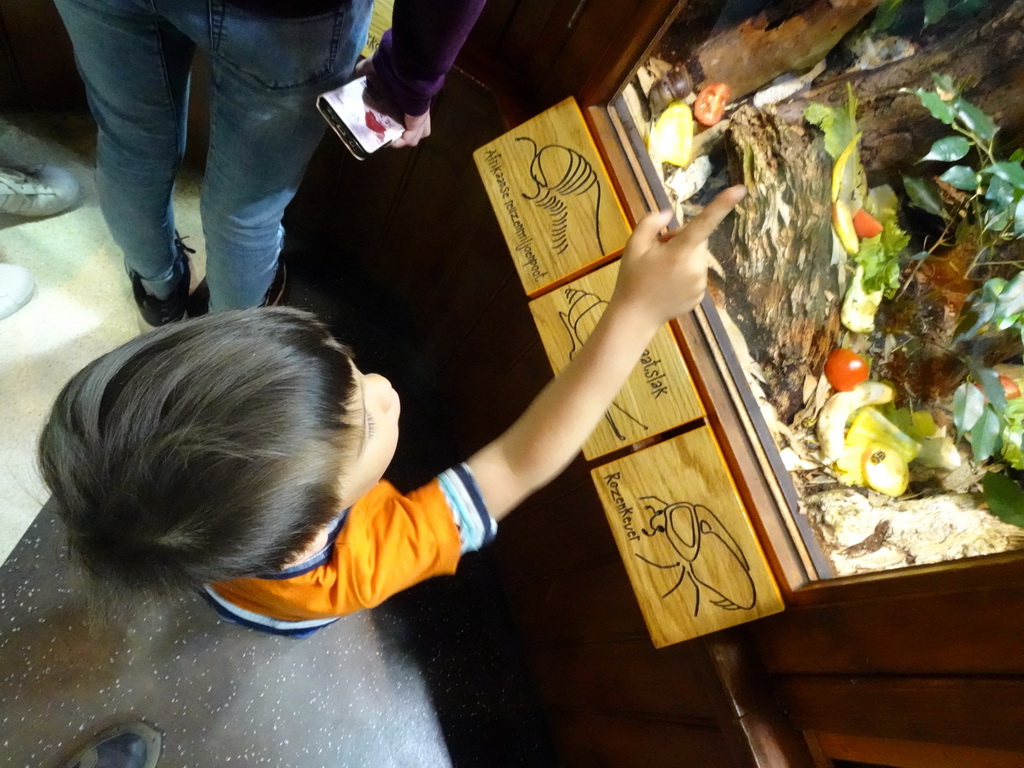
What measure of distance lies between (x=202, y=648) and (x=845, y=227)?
111 cm

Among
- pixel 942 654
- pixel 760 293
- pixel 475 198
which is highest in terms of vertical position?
pixel 475 198

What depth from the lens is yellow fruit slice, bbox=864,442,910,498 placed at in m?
0.67

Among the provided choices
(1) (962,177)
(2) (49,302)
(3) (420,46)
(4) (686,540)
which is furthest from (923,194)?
(2) (49,302)

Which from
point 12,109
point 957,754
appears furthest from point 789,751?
point 12,109

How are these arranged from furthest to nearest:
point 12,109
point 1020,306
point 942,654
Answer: point 12,109 → point 1020,306 → point 942,654

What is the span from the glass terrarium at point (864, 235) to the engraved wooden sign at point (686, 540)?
73 mm

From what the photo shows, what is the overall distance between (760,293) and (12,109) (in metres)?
1.43

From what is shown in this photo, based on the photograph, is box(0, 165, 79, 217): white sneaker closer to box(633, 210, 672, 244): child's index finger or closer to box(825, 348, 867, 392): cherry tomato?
box(633, 210, 672, 244): child's index finger

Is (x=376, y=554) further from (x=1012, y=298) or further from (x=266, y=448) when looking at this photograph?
(x=1012, y=298)

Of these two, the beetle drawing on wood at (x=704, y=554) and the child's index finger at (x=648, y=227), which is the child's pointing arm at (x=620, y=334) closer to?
the child's index finger at (x=648, y=227)

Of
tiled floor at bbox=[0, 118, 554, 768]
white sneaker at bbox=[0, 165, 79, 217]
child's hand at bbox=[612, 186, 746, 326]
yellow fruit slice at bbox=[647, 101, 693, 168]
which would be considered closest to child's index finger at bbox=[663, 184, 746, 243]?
child's hand at bbox=[612, 186, 746, 326]

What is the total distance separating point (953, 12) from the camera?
638 mm

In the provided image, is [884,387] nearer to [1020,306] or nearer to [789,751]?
[1020,306]

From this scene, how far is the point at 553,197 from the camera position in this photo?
0.79 metres
